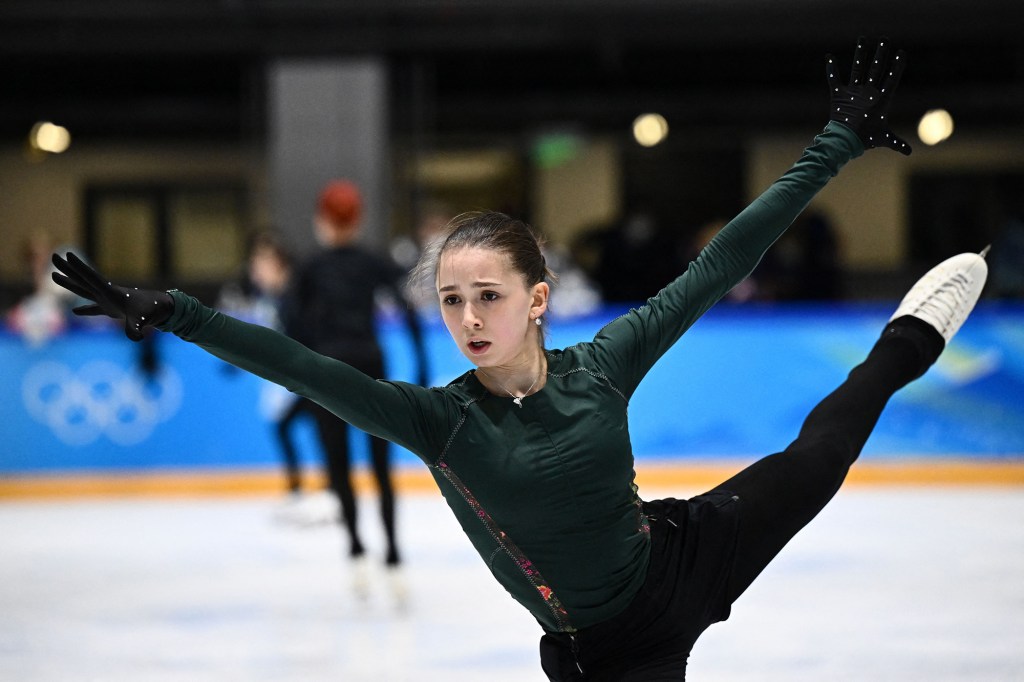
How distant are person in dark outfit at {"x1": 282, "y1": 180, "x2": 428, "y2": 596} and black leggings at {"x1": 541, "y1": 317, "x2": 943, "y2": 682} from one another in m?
2.45

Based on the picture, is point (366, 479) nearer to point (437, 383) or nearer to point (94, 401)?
point (437, 383)

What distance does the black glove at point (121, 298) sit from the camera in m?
2.05

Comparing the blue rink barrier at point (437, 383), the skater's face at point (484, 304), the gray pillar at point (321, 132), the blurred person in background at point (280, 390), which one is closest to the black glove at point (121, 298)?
the skater's face at point (484, 304)

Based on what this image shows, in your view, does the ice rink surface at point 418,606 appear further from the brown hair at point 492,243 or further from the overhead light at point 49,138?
the overhead light at point 49,138

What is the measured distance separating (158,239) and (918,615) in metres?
11.4

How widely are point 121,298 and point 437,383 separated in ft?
20.1

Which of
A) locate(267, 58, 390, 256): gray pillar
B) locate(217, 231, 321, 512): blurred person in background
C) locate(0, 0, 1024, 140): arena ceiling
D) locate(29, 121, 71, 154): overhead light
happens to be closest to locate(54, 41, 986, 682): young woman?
locate(217, 231, 321, 512): blurred person in background

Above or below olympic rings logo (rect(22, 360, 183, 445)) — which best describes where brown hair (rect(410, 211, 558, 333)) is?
below

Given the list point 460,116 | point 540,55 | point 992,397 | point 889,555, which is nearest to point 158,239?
point 460,116

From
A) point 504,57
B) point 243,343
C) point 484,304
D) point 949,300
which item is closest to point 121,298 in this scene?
→ point 243,343

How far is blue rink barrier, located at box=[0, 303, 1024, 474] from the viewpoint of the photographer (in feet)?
26.3

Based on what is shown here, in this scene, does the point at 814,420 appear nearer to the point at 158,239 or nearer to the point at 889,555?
the point at 889,555

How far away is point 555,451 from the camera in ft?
7.48

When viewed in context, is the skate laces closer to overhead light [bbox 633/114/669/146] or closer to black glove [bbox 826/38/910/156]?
black glove [bbox 826/38/910/156]
